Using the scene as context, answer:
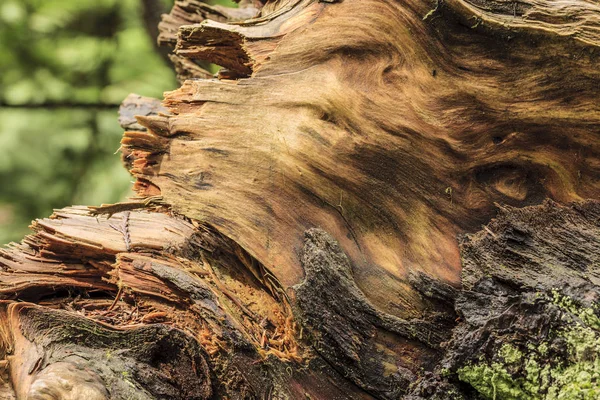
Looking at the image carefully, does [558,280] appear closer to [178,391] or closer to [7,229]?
[178,391]

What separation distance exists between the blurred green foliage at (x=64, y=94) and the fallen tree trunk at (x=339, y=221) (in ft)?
9.52

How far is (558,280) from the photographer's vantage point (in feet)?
6.56

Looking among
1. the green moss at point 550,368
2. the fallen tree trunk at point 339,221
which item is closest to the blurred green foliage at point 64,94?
the fallen tree trunk at point 339,221

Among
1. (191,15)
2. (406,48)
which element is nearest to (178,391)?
(406,48)

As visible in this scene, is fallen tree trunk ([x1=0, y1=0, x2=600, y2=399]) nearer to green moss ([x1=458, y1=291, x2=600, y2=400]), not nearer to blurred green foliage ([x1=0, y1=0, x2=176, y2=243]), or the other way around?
green moss ([x1=458, y1=291, x2=600, y2=400])

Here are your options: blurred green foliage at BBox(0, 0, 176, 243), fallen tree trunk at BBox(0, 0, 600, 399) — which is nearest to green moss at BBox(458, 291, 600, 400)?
fallen tree trunk at BBox(0, 0, 600, 399)

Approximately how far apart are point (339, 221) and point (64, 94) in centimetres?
428

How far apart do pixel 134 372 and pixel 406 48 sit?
1.82 metres

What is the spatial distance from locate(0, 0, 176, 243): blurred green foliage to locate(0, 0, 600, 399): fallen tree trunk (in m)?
2.90

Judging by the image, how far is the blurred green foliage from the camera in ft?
16.8

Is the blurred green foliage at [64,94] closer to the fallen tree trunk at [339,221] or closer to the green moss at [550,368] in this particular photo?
the fallen tree trunk at [339,221]

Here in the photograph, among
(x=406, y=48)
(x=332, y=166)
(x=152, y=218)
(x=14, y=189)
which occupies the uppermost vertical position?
(x=406, y=48)

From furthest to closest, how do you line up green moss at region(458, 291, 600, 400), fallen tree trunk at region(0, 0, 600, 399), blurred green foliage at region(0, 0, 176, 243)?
blurred green foliage at region(0, 0, 176, 243) < fallen tree trunk at region(0, 0, 600, 399) < green moss at region(458, 291, 600, 400)

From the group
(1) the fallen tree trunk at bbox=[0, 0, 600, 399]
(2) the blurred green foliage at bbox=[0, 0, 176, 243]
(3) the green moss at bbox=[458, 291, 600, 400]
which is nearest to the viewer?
(3) the green moss at bbox=[458, 291, 600, 400]
